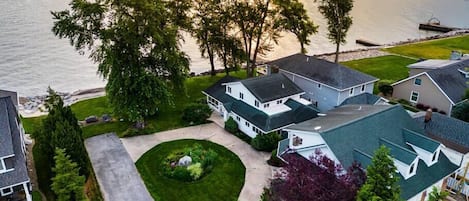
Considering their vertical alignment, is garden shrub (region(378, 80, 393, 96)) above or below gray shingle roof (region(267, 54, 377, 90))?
below

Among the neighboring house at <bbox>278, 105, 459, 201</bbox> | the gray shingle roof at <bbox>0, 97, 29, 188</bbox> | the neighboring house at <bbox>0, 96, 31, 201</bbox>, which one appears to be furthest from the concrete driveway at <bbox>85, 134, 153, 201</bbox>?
the neighboring house at <bbox>278, 105, 459, 201</bbox>

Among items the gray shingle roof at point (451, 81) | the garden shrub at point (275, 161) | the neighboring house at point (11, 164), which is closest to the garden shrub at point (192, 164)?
the garden shrub at point (275, 161)

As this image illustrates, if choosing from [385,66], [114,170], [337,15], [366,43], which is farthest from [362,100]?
[366,43]

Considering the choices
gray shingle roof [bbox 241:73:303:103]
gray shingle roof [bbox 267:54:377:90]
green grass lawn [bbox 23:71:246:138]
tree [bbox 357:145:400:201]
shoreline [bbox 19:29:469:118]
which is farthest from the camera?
shoreline [bbox 19:29:469:118]

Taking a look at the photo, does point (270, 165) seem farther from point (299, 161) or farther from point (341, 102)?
point (341, 102)

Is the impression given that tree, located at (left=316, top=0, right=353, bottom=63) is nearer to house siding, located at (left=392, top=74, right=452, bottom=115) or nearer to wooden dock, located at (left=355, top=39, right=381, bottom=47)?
house siding, located at (left=392, top=74, right=452, bottom=115)

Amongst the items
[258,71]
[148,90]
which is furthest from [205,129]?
[258,71]

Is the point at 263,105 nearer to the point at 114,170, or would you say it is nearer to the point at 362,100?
the point at 362,100
